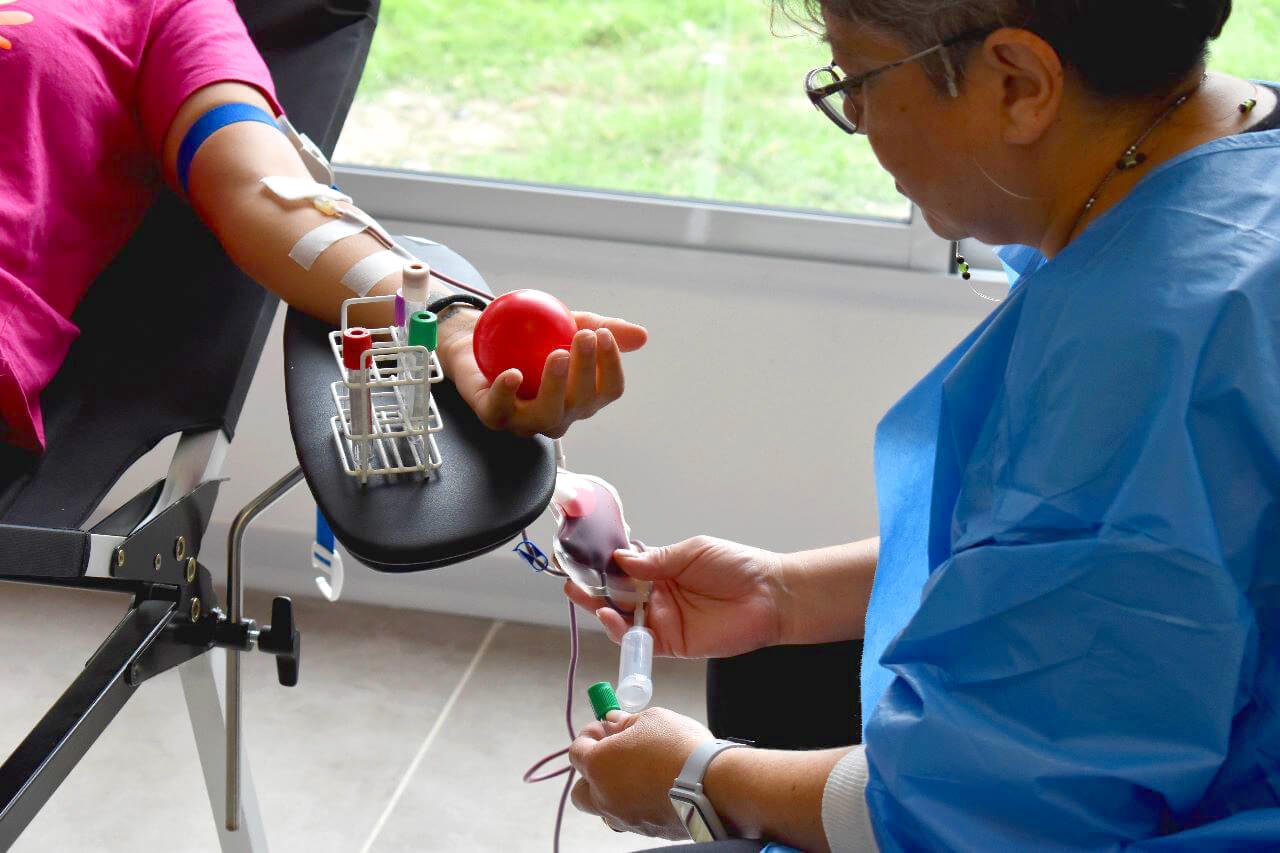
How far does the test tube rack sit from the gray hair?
399 mm

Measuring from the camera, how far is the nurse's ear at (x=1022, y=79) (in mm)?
801

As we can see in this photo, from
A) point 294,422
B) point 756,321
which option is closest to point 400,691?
point 756,321

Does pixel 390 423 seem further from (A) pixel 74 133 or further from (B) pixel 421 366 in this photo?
(A) pixel 74 133

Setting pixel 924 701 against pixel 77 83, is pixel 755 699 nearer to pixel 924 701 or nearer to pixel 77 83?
pixel 924 701

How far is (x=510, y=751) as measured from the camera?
2.00m

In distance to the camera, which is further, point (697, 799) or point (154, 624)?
point (154, 624)

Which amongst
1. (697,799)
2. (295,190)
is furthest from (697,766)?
(295,190)

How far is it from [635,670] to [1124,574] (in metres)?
0.48

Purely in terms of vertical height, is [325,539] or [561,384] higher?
[561,384]

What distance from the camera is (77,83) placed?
1.35m

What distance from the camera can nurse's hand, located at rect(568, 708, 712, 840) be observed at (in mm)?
1012

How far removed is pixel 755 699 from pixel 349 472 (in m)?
0.41

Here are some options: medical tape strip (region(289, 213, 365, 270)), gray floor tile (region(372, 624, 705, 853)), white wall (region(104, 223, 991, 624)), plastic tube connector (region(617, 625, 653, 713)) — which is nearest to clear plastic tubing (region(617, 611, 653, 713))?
plastic tube connector (region(617, 625, 653, 713))

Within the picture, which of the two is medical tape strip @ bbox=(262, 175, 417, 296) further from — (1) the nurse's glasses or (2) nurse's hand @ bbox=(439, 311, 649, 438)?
(1) the nurse's glasses
